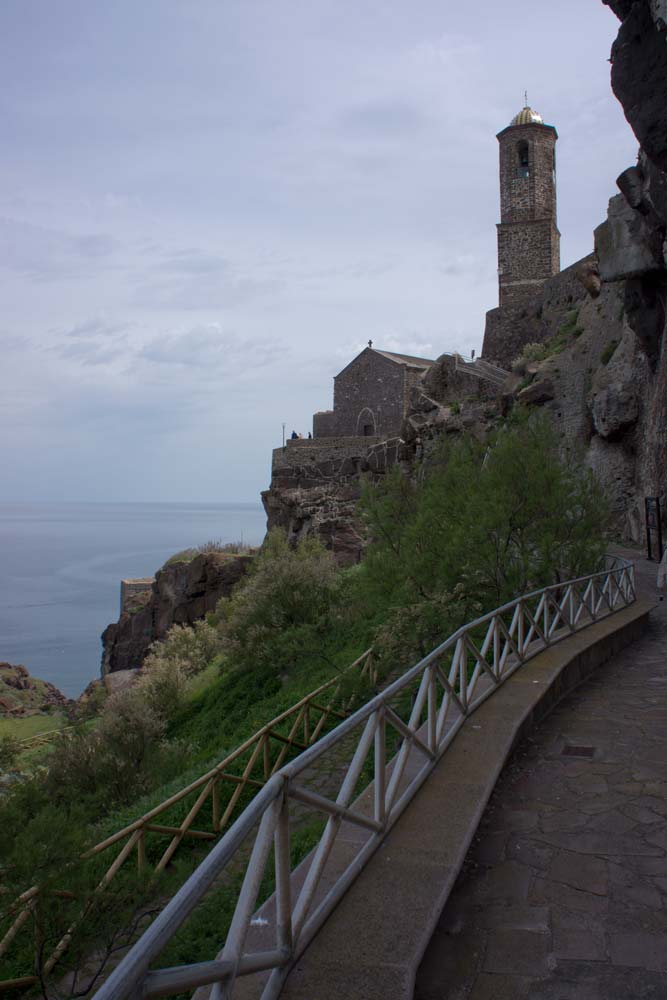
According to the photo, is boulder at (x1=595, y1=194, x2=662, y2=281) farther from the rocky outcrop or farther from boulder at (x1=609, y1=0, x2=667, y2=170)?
the rocky outcrop

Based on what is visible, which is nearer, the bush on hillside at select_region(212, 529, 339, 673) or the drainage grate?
the drainage grate

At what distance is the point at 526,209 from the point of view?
4425cm

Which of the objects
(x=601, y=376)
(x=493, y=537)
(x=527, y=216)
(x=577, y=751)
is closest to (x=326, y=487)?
(x=601, y=376)

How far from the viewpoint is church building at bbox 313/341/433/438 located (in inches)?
1737

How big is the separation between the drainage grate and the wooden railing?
111 inches

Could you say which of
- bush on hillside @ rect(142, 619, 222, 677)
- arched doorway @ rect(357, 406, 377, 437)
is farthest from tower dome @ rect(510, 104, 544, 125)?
bush on hillside @ rect(142, 619, 222, 677)

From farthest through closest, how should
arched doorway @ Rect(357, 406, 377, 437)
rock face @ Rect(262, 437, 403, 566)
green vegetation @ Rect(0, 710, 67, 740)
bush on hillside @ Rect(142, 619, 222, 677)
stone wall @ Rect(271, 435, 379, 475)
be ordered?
arched doorway @ Rect(357, 406, 377, 437) < stone wall @ Rect(271, 435, 379, 475) < rock face @ Rect(262, 437, 403, 566) < green vegetation @ Rect(0, 710, 67, 740) < bush on hillside @ Rect(142, 619, 222, 677)

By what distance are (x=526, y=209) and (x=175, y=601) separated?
99.6 ft

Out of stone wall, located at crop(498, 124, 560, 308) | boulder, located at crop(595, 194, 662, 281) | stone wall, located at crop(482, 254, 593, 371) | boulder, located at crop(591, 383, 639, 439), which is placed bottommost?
boulder, located at crop(591, 383, 639, 439)

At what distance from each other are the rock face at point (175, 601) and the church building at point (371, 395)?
52.0ft

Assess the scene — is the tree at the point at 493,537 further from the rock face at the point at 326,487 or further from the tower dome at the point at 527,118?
the tower dome at the point at 527,118

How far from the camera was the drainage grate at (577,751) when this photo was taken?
6.17 metres

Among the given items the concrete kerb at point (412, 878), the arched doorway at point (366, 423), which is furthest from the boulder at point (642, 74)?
the arched doorway at point (366, 423)

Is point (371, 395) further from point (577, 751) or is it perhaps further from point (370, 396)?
point (577, 751)
